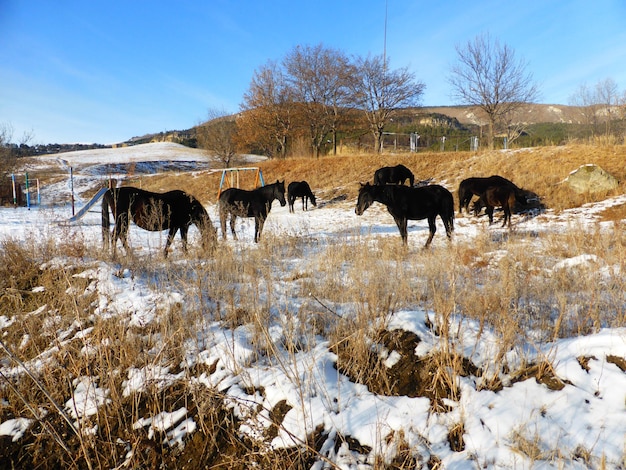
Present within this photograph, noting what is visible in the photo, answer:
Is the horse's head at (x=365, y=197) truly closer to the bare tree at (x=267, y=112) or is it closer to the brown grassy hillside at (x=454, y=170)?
the brown grassy hillside at (x=454, y=170)

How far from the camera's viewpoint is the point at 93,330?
10.6 ft

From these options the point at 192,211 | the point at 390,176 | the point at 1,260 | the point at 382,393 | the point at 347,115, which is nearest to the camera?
the point at 382,393

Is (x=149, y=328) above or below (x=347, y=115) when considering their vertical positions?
below

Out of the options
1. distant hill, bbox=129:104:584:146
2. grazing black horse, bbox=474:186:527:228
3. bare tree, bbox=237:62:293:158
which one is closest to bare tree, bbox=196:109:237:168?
bare tree, bbox=237:62:293:158

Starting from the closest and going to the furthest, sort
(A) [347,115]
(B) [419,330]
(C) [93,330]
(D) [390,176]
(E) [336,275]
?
(B) [419,330], (C) [93,330], (E) [336,275], (D) [390,176], (A) [347,115]

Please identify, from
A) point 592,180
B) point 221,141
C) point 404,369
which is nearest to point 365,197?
point 404,369

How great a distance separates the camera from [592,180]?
1305 cm

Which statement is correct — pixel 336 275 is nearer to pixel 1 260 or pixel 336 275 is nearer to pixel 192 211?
pixel 192 211

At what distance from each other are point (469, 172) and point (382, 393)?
1863 centimetres

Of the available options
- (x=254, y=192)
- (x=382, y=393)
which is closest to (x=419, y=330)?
(x=382, y=393)

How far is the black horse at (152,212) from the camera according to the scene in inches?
249

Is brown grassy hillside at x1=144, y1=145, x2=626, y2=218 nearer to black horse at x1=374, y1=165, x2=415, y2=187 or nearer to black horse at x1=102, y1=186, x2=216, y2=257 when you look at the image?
black horse at x1=374, y1=165, x2=415, y2=187

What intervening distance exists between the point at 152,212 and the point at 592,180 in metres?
15.5

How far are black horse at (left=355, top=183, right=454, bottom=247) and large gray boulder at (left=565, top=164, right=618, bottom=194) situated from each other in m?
8.74
